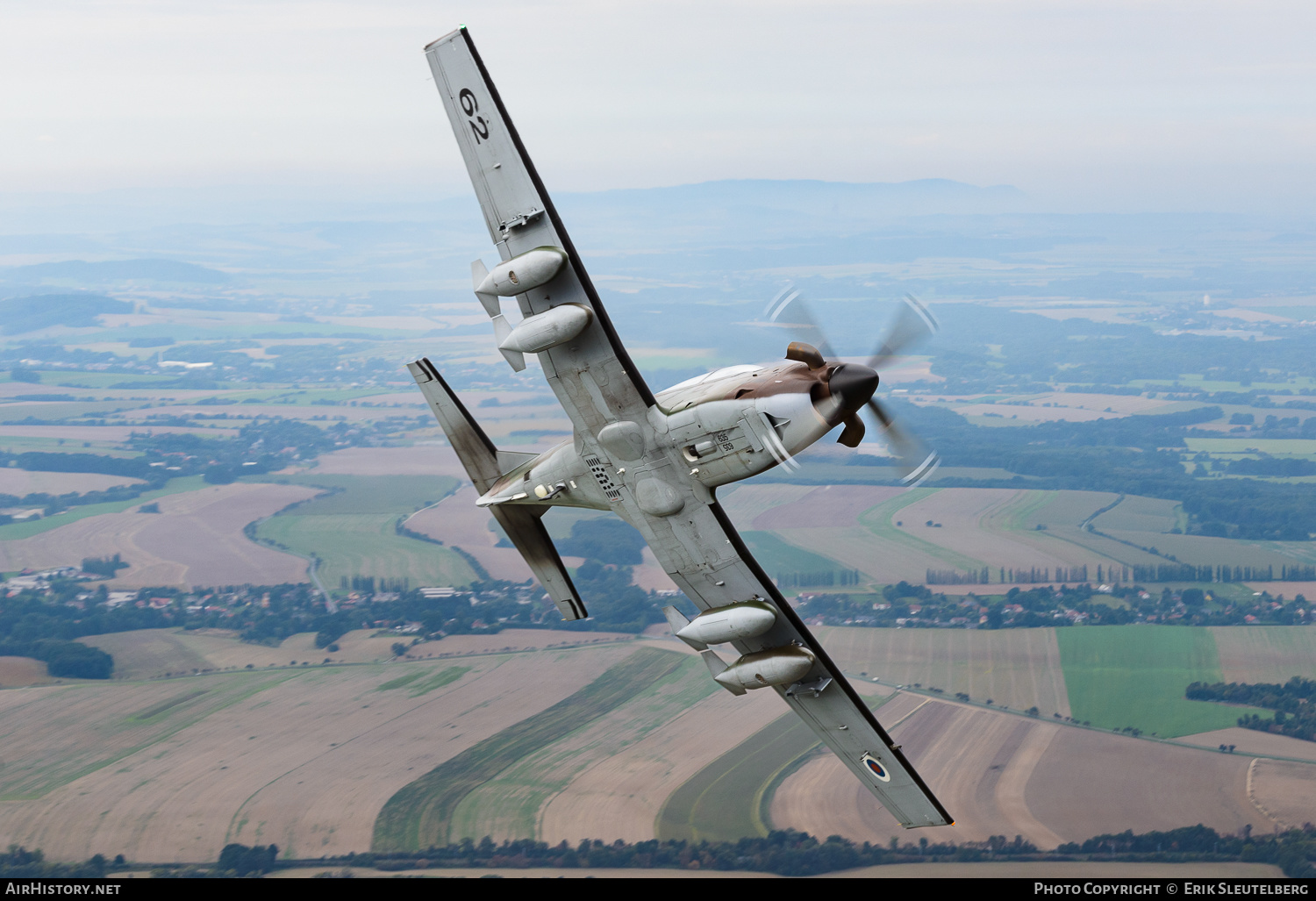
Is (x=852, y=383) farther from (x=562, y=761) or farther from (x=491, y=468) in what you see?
(x=562, y=761)

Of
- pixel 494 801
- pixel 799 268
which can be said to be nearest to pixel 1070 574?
pixel 494 801

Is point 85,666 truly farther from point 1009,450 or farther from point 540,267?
point 1009,450

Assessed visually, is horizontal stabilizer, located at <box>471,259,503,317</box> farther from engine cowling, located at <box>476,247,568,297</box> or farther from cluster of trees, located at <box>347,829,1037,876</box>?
cluster of trees, located at <box>347,829,1037,876</box>

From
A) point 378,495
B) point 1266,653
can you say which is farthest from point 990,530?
point 378,495

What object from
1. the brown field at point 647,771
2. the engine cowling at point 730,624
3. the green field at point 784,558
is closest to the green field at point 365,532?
the green field at point 784,558

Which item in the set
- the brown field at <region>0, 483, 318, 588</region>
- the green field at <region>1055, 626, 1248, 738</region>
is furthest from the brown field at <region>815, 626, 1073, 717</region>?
the brown field at <region>0, 483, 318, 588</region>
